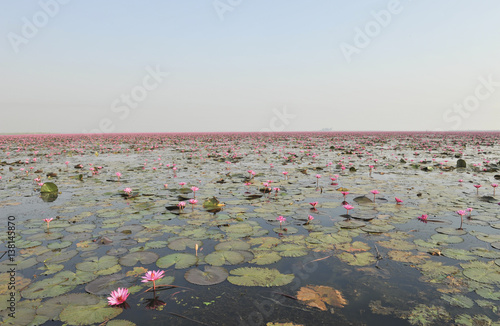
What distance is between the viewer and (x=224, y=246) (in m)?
3.36

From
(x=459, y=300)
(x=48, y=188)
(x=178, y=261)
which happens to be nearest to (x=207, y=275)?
(x=178, y=261)

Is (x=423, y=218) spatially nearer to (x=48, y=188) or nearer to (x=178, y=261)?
(x=178, y=261)

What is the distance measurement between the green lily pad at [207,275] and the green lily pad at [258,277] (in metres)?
0.09

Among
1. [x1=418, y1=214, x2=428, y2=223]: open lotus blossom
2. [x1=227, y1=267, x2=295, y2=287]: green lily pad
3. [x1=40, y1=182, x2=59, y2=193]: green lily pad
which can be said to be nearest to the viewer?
[x1=227, y1=267, x2=295, y2=287]: green lily pad

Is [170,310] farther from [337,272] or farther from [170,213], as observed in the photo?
[170,213]

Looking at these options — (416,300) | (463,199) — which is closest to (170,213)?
(416,300)

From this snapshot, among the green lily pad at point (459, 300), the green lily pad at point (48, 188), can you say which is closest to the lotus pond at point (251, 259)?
the green lily pad at point (459, 300)

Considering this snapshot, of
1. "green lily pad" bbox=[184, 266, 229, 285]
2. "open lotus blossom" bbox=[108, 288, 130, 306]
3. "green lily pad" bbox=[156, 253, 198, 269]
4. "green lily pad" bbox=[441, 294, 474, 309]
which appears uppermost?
"open lotus blossom" bbox=[108, 288, 130, 306]

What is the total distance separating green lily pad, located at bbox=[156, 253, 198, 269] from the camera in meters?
2.86

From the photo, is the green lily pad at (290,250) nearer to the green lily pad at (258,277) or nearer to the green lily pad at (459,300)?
the green lily pad at (258,277)

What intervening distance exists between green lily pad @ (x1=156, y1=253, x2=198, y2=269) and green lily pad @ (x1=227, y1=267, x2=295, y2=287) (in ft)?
1.78

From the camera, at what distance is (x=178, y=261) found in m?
2.95

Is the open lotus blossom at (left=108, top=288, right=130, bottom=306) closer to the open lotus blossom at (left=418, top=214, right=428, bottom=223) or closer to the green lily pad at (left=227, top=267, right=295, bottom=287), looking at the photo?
the green lily pad at (left=227, top=267, right=295, bottom=287)

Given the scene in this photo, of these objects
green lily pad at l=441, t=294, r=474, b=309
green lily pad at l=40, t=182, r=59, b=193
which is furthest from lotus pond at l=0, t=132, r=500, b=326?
green lily pad at l=40, t=182, r=59, b=193
